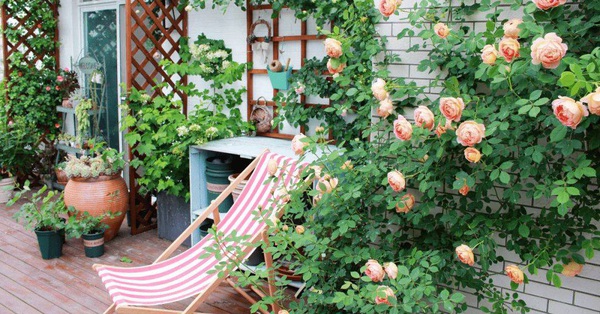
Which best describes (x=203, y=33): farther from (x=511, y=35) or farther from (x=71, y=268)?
(x=511, y=35)

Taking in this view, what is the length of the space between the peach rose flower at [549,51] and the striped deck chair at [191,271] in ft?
4.28

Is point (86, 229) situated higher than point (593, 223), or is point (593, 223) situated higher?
point (593, 223)

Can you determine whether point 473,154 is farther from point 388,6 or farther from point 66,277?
point 66,277

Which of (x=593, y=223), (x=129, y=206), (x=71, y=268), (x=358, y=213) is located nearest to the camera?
(x=593, y=223)

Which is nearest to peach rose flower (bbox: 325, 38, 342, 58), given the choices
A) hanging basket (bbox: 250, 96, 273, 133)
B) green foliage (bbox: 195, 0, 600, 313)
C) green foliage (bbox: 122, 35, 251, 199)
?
green foliage (bbox: 195, 0, 600, 313)

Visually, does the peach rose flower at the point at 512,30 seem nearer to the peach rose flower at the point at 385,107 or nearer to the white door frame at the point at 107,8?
the peach rose flower at the point at 385,107

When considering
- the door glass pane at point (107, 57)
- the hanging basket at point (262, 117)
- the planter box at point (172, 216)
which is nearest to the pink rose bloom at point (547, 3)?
the hanging basket at point (262, 117)

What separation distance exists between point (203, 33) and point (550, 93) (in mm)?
3894

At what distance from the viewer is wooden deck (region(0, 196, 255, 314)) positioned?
3.82 meters

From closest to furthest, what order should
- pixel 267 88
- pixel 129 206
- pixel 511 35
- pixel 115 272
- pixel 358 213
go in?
pixel 511 35
pixel 358 213
pixel 115 272
pixel 267 88
pixel 129 206

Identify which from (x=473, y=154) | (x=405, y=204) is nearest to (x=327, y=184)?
(x=405, y=204)

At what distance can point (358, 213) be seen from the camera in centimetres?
249

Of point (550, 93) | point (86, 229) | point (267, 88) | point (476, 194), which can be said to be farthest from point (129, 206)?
point (550, 93)

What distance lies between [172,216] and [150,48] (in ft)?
5.27
